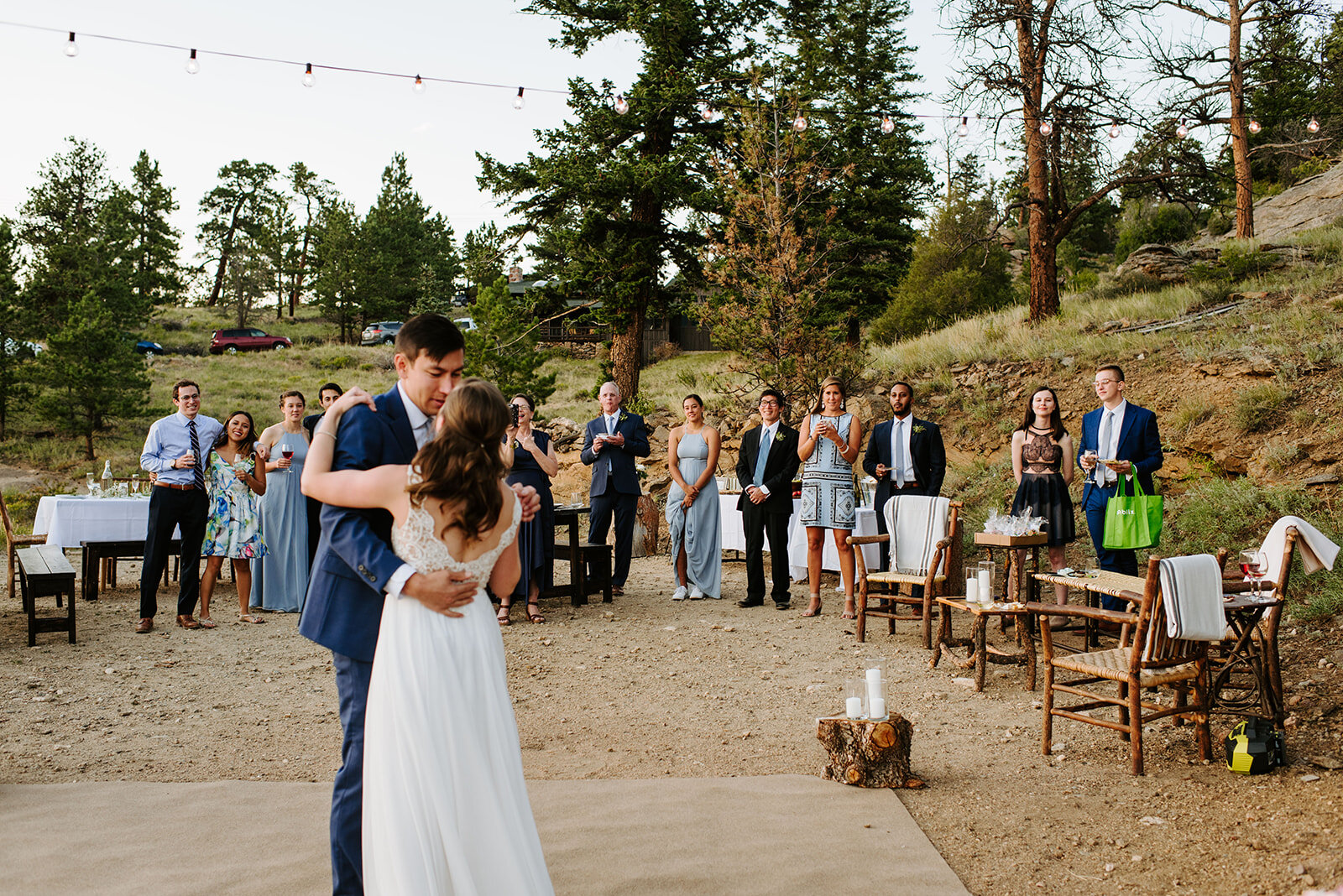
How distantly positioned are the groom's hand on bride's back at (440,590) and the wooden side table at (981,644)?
13.1 ft

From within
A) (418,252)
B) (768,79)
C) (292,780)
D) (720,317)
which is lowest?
(292,780)

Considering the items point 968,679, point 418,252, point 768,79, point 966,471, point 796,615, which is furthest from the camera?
point 418,252

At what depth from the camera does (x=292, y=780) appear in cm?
424

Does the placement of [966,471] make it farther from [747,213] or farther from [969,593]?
[969,593]

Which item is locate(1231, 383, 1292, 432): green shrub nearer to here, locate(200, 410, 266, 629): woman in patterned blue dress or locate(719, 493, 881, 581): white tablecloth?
locate(719, 493, 881, 581): white tablecloth

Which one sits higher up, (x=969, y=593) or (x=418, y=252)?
(x=418, y=252)

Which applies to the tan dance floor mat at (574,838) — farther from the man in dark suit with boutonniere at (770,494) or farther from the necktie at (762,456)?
the necktie at (762,456)

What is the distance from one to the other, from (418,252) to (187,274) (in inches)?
875

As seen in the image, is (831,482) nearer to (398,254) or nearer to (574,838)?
(574,838)

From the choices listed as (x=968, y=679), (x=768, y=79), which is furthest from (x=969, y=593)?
(x=768, y=79)

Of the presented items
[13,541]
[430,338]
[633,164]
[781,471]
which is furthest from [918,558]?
[633,164]

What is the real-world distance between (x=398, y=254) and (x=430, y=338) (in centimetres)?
4563

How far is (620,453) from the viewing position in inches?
361

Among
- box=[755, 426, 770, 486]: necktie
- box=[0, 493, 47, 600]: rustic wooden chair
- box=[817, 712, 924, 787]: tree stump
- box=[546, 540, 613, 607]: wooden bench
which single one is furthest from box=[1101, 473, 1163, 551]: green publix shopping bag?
box=[0, 493, 47, 600]: rustic wooden chair
